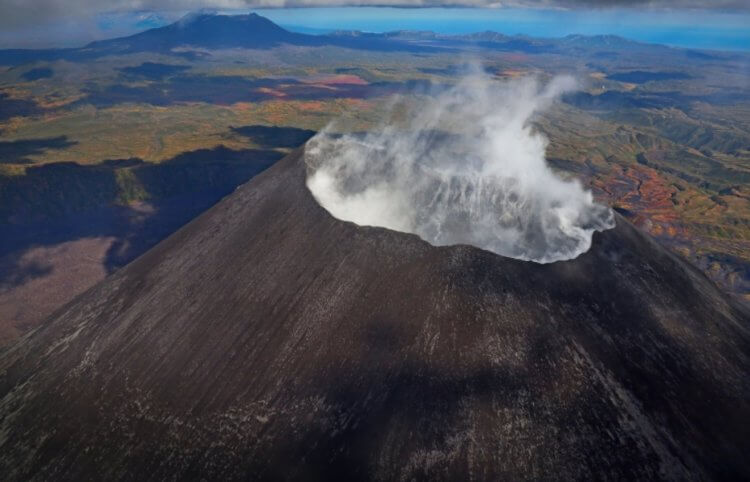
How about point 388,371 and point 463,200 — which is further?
point 463,200

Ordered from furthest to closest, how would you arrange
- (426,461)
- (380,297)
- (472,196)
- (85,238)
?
(85,238), (472,196), (380,297), (426,461)

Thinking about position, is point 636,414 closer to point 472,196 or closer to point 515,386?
point 515,386

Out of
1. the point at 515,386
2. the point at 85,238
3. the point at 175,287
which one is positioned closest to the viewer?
the point at 515,386

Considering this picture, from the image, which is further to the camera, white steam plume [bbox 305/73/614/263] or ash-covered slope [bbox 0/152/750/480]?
white steam plume [bbox 305/73/614/263]

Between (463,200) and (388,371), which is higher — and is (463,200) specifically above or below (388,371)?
above

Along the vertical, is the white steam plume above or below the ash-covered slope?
above

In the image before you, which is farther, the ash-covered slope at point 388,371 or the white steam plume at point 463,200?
the white steam plume at point 463,200

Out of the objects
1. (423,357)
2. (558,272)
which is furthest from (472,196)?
(423,357)

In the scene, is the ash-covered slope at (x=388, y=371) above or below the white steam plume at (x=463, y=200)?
below
